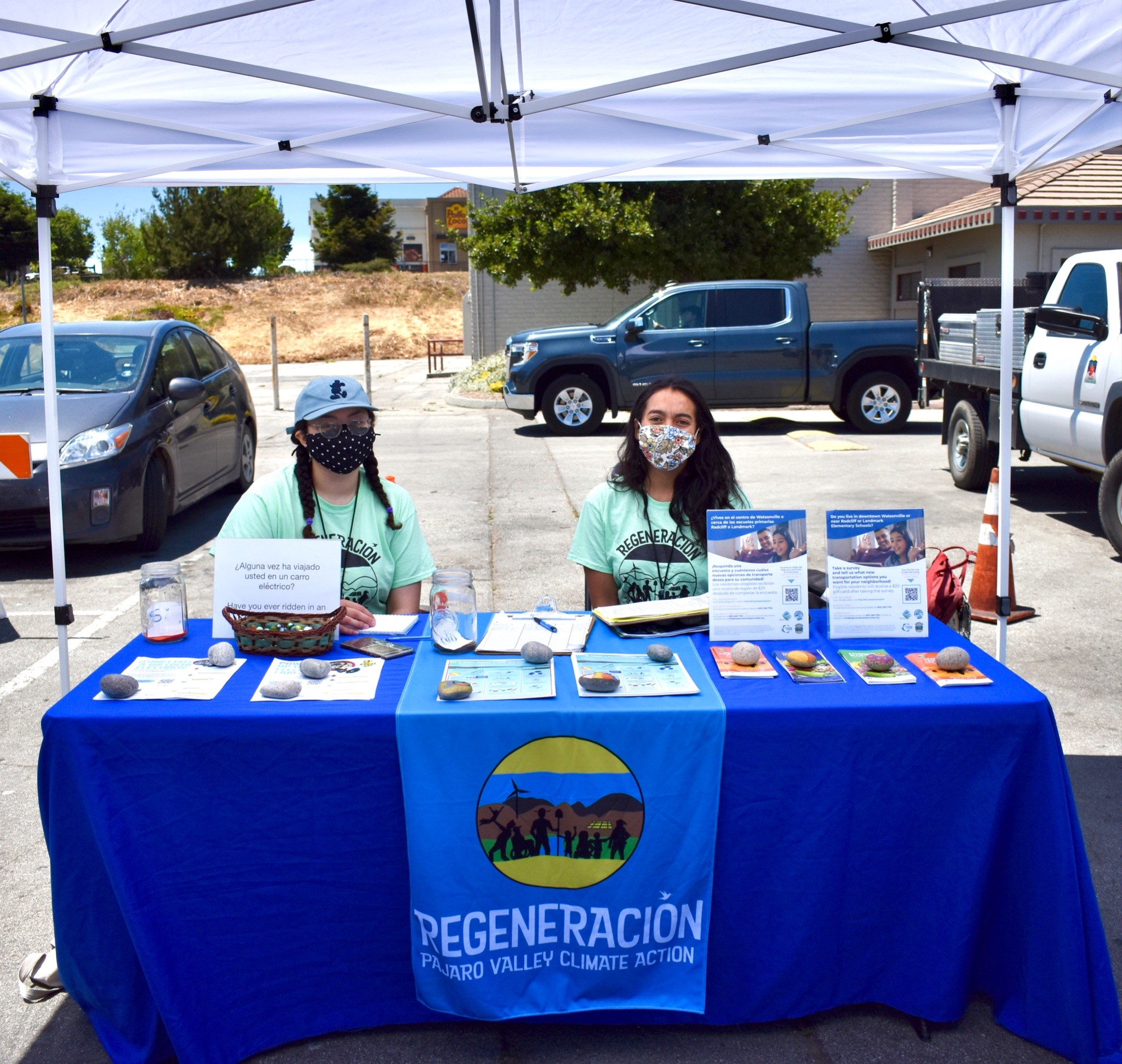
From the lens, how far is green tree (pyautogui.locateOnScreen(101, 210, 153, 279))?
57.7 m

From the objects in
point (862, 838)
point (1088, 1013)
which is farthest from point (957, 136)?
point (1088, 1013)

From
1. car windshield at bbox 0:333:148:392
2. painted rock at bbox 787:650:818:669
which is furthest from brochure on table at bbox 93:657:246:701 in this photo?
car windshield at bbox 0:333:148:392

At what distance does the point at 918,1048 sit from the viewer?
261 centimetres

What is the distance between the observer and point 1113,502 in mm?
7457

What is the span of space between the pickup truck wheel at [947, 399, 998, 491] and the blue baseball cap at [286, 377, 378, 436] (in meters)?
7.62

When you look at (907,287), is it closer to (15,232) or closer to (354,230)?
(354,230)

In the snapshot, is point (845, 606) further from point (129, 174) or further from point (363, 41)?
point (129, 174)

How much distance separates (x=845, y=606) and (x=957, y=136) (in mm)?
2316

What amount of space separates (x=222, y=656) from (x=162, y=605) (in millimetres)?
386

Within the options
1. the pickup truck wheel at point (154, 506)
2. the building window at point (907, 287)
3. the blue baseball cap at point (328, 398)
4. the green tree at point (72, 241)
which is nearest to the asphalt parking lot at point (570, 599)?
the pickup truck wheel at point (154, 506)

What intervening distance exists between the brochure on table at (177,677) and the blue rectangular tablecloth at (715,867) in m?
0.05

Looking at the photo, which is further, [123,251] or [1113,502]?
[123,251]

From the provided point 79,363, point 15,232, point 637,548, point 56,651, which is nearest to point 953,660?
point 637,548

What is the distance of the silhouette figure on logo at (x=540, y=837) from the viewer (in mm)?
2527
